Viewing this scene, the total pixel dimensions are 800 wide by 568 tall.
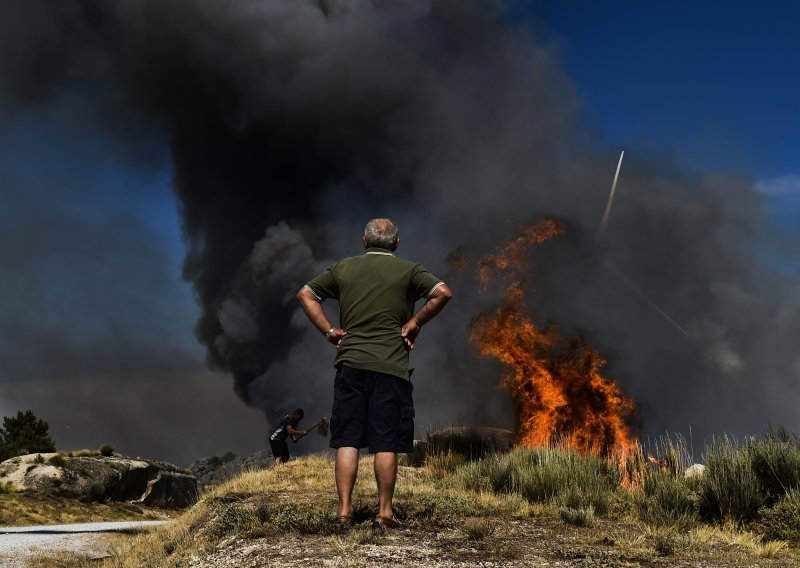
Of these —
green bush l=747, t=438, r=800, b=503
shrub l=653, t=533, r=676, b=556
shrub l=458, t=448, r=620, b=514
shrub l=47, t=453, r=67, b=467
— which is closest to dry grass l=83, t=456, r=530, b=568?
shrub l=458, t=448, r=620, b=514

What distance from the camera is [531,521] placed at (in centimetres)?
666

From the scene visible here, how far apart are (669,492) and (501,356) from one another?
12.7 meters

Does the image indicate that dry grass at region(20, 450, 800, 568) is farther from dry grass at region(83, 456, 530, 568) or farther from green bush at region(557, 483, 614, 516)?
green bush at region(557, 483, 614, 516)

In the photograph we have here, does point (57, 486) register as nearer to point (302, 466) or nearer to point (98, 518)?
point (98, 518)

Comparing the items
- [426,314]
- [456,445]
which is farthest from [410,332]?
[456,445]

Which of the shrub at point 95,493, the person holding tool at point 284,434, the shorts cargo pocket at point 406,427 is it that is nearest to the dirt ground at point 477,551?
the shorts cargo pocket at point 406,427

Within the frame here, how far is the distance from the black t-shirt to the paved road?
14.4 feet

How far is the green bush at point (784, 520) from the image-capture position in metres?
6.67

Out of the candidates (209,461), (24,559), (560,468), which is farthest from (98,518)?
(209,461)

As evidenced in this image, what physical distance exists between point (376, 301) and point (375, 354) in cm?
43

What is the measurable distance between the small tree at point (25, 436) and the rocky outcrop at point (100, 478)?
47.0 ft

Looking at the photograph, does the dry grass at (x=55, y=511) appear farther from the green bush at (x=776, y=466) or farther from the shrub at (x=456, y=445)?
the green bush at (x=776, y=466)

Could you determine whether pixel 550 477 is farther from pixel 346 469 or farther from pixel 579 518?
pixel 346 469

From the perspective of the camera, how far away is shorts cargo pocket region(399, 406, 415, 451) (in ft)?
17.4
